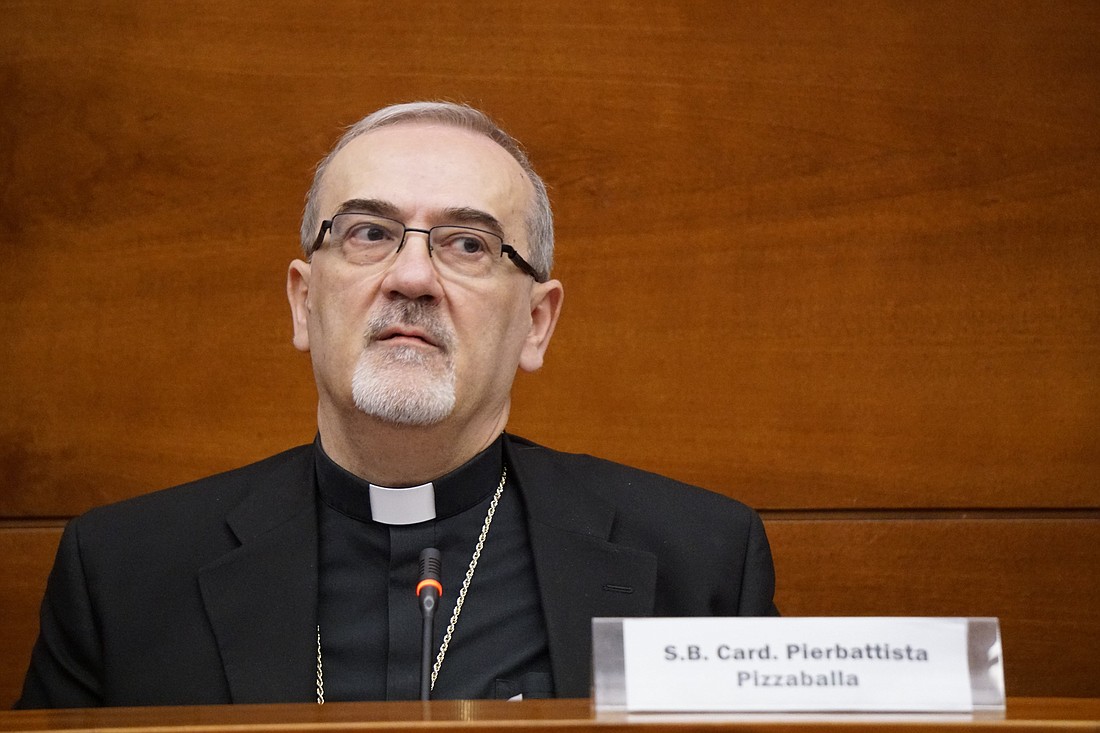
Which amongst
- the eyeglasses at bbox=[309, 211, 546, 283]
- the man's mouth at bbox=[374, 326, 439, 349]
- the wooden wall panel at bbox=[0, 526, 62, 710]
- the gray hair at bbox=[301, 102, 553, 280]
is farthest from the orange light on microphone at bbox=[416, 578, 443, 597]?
the wooden wall panel at bbox=[0, 526, 62, 710]

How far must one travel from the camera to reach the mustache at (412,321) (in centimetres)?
196

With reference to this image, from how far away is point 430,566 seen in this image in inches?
63.4

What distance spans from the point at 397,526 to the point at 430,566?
477mm

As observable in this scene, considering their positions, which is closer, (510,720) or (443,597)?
(510,720)

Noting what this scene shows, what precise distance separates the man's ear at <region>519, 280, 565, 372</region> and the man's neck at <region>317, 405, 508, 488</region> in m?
0.16

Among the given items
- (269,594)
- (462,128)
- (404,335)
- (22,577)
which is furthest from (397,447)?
(22,577)

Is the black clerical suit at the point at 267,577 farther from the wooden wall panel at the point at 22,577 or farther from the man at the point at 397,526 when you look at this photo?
the wooden wall panel at the point at 22,577

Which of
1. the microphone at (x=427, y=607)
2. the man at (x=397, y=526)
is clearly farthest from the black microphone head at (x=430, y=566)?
the man at (x=397, y=526)

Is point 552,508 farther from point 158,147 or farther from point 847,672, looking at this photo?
point 158,147

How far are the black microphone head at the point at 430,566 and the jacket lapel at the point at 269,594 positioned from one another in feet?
1.18

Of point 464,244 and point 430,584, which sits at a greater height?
point 464,244

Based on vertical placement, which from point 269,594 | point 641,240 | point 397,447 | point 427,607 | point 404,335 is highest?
point 641,240

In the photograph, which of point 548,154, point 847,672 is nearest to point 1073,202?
point 548,154

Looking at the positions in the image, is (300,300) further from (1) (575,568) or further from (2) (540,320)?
(1) (575,568)
